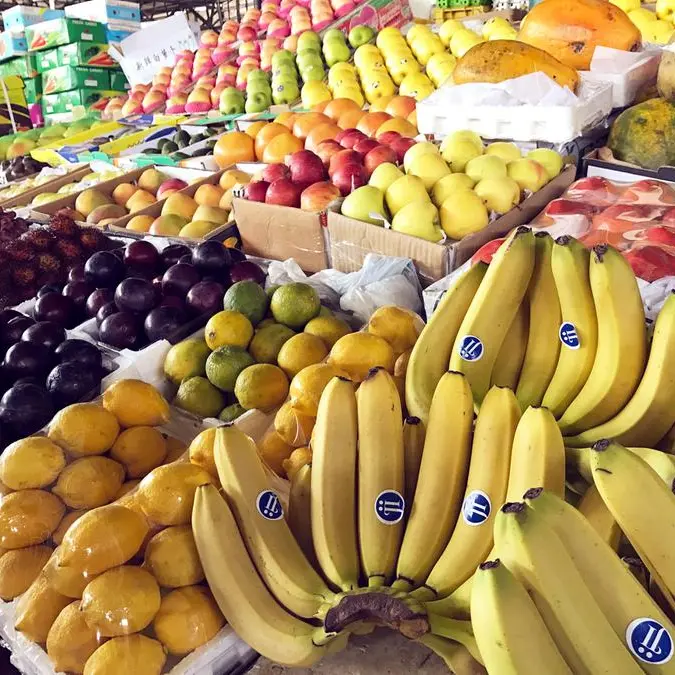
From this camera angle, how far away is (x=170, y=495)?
118 centimetres

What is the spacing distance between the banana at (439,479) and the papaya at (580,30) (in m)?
2.83

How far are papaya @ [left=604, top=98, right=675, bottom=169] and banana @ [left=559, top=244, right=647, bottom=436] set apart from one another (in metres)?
1.77

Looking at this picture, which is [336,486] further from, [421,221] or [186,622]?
[421,221]

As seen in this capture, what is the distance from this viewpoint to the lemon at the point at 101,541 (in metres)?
1.10

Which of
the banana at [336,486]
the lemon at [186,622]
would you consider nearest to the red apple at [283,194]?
the banana at [336,486]

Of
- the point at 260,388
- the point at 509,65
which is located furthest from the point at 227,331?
the point at 509,65

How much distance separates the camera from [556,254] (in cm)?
124

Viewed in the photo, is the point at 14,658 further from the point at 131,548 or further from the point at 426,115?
the point at 426,115

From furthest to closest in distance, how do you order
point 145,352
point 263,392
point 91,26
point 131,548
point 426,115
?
point 91,26
point 426,115
point 145,352
point 263,392
point 131,548

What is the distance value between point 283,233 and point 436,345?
1357 millimetres

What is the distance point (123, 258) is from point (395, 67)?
2795 mm

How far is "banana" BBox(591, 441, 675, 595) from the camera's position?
79cm

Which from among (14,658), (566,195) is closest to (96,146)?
(566,195)

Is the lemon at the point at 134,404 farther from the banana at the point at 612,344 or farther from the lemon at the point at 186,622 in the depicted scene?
the banana at the point at 612,344
